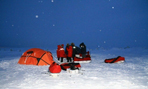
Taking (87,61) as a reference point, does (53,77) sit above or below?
below

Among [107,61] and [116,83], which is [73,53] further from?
[116,83]

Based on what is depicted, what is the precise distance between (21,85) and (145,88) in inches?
153

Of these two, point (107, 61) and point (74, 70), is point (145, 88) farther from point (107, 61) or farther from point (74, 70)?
point (107, 61)

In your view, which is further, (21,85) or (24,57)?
(24,57)

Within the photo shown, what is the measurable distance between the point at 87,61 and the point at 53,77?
460 cm

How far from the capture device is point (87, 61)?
949cm

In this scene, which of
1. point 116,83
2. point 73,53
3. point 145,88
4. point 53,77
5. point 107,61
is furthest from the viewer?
point 73,53

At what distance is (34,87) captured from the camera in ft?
13.3

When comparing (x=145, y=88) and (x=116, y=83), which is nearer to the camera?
(x=145, y=88)

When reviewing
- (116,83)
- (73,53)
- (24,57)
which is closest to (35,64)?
(24,57)

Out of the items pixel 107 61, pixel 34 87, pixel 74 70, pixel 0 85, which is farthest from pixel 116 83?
pixel 107 61

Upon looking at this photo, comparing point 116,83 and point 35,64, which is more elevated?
point 35,64

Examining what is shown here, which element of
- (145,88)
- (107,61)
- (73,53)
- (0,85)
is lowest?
(145,88)

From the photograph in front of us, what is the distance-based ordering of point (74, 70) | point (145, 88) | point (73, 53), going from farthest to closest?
1. point (73, 53)
2. point (74, 70)
3. point (145, 88)
